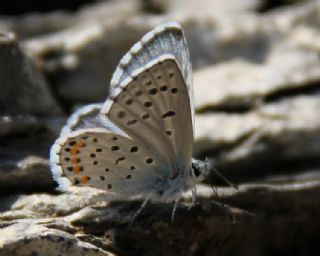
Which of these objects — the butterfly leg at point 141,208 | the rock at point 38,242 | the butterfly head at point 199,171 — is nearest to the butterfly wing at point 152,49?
the butterfly head at point 199,171

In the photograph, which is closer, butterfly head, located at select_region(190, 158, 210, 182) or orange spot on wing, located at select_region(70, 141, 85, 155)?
orange spot on wing, located at select_region(70, 141, 85, 155)

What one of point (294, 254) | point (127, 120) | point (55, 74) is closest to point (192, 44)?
point (55, 74)

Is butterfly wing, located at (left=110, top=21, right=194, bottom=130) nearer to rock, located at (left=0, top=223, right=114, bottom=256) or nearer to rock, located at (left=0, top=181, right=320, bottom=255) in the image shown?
rock, located at (left=0, top=181, right=320, bottom=255)

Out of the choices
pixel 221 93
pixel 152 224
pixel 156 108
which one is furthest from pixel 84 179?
pixel 221 93

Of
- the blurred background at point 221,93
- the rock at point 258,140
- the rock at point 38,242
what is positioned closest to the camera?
the rock at point 38,242

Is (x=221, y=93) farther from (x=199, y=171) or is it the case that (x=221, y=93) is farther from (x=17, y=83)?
(x=199, y=171)

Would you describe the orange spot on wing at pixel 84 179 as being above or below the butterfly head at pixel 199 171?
above

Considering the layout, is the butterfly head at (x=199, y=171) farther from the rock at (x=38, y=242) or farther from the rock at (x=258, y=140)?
the rock at (x=258, y=140)

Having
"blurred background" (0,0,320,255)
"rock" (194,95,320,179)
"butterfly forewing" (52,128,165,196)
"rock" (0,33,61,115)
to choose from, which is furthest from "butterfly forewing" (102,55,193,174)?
"rock" (194,95,320,179)
